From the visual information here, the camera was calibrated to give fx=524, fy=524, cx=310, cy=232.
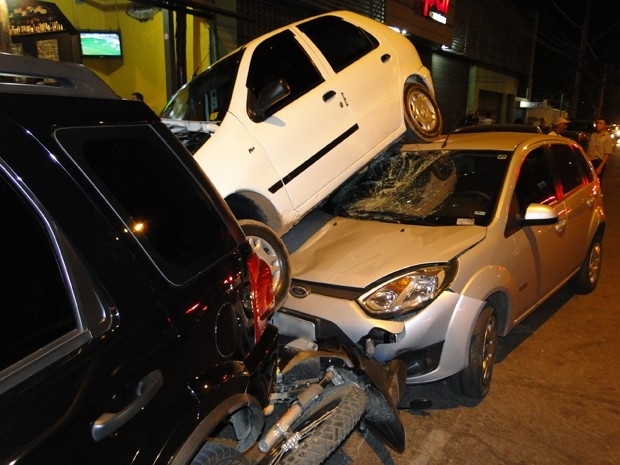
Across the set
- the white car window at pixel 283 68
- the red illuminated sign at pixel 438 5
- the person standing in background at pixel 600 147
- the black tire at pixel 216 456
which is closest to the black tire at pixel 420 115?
the white car window at pixel 283 68

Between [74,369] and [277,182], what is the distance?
2.85 meters

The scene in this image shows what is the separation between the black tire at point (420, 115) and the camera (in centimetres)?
522

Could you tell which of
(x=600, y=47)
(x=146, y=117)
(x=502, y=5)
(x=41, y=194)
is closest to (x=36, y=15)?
(x=146, y=117)

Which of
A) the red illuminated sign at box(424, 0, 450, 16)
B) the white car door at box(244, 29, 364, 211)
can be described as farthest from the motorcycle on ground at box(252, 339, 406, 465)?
the red illuminated sign at box(424, 0, 450, 16)

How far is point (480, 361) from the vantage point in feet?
11.4

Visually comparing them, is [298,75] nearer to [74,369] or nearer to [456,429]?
[456,429]

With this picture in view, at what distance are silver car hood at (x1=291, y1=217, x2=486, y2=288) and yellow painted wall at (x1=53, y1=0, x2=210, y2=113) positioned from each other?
21.2ft

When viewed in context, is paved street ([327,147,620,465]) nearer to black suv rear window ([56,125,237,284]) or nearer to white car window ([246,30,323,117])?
black suv rear window ([56,125,237,284])

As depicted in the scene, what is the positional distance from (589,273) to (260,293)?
178 inches

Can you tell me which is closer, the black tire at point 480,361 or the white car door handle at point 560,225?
the black tire at point 480,361

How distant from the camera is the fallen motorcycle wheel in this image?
2156 millimetres

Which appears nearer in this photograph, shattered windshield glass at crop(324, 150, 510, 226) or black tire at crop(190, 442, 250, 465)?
black tire at crop(190, 442, 250, 465)

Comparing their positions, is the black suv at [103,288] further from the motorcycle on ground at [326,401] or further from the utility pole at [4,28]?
the utility pole at [4,28]

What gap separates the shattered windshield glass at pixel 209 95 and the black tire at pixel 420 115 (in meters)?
1.78
